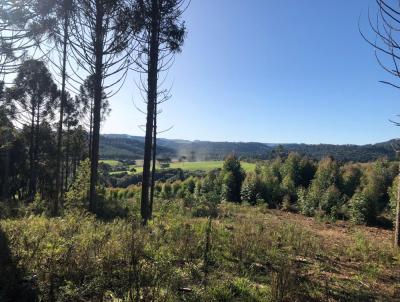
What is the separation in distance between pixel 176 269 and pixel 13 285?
224 centimetres

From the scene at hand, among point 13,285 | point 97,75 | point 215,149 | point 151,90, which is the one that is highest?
point 97,75

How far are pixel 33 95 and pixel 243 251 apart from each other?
23.3 meters

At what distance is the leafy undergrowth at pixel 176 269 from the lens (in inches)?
165

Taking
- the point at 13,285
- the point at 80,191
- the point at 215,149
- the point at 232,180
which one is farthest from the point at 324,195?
the point at 215,149

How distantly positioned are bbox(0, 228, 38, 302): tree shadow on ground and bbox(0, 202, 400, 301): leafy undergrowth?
0.04 feet

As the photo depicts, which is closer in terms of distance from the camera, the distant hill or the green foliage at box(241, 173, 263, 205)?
the green foliage at box(241, 173, 263, 205)

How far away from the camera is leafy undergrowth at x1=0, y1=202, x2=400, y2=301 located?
419 centimetres

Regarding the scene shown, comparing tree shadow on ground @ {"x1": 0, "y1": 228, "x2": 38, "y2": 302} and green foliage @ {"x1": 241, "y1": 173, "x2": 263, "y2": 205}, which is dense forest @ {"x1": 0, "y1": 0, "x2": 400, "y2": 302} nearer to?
tree shadow on ground @ {"x1": 0, "y1": 228, "x2": 38, "y2": 302}

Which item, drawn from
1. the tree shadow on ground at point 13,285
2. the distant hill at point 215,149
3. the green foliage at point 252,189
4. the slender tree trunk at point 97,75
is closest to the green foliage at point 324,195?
the green foliage at point 252,189

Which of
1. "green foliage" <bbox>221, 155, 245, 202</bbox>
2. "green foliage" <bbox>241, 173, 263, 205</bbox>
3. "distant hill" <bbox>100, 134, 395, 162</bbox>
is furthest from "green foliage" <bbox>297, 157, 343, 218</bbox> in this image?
"distant hill" <bbox>100, 134, 395, 162</bbox>

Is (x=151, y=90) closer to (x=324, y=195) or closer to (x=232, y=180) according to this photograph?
(x=324, y=195)

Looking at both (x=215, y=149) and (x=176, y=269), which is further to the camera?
(x=215, y=149)

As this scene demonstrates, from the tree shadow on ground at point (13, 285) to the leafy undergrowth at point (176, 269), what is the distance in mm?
12

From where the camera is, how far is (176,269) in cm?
539
